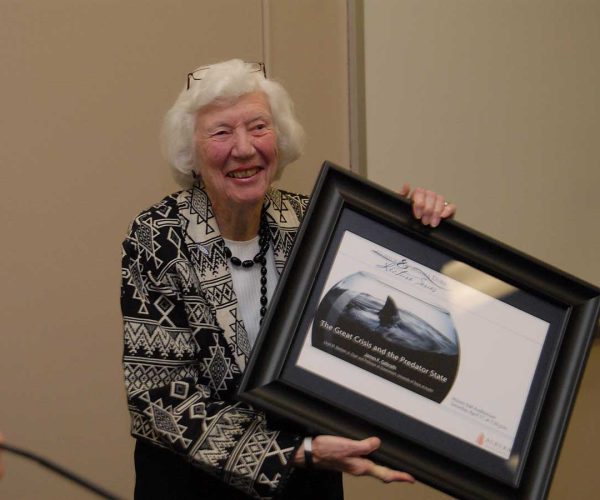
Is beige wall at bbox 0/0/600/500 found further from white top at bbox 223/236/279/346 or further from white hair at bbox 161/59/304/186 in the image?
white top at bbox 223/236/279/346

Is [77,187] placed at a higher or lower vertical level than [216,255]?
higher

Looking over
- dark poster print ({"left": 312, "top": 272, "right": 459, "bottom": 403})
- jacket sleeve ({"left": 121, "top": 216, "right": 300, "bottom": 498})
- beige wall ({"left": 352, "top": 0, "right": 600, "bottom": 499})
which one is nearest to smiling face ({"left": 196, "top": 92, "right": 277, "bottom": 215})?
jacket sleeve ({"left": 121, "top": 216, "right": 300, "bottom": 498})

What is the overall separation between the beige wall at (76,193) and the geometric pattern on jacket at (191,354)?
54 cm

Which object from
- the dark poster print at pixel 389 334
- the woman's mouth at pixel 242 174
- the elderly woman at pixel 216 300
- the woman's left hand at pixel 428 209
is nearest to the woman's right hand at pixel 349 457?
the elderly woman at pixel 216 300

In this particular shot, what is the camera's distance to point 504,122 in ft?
8.70

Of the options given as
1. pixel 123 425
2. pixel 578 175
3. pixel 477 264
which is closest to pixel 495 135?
pixel 578 175

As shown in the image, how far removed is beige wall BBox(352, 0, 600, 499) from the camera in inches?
98.0

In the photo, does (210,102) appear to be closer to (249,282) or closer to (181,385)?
(249,282)

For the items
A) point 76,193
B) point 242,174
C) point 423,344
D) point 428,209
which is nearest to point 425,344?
point 423,344

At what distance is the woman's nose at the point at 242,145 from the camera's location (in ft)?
5.20

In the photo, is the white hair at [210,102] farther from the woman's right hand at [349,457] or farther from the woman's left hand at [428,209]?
Answer: the woman's right hand at [349,457]

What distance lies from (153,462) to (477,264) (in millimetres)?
681

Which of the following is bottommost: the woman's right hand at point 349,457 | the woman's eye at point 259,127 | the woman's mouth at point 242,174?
the woman's right hand at point 349,457

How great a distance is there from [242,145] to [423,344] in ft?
1.56
